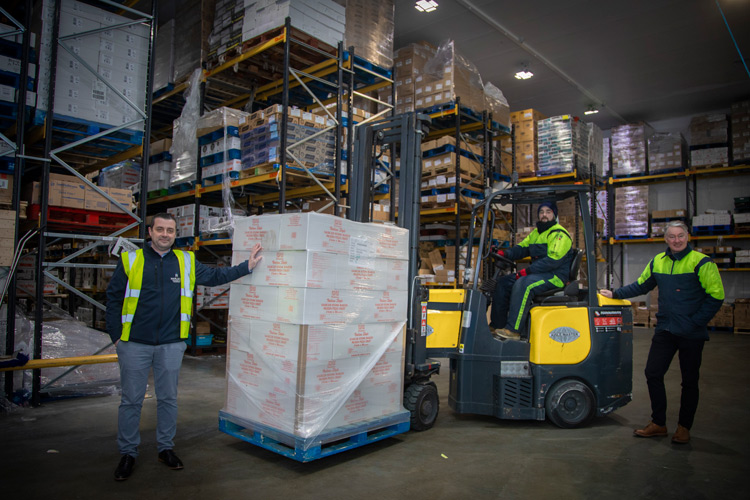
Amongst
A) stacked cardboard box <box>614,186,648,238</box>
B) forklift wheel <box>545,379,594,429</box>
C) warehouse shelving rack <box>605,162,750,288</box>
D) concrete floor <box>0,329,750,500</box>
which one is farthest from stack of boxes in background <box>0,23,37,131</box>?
stacked cardboard box <box>614,186,648,238</box>

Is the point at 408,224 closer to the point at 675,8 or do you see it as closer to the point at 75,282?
the point at 675,8

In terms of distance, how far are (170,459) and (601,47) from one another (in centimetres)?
1278

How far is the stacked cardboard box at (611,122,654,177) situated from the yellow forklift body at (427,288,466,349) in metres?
13.6

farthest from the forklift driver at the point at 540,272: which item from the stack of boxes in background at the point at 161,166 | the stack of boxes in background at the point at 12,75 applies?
the stack of boxes in background at the point at 161,166

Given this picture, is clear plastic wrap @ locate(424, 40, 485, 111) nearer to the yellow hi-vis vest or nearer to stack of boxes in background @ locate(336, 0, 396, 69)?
stack of boxes in background @ locate(336, 0, 396, 69)

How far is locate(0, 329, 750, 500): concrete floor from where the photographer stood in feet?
11.0

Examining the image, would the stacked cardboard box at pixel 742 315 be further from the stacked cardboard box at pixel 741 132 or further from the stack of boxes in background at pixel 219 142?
the stack of boxes in background at pixel 219 142

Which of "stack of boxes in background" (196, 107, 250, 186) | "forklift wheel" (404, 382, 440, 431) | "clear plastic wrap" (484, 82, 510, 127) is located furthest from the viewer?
"clear plastic wrap" (484, 82, 510, 127)

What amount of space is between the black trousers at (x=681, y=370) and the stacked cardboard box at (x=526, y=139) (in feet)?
30.5

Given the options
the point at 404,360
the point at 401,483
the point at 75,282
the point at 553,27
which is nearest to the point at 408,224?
the point at 404,360

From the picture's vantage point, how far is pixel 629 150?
53.6ft

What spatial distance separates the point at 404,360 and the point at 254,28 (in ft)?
18.4

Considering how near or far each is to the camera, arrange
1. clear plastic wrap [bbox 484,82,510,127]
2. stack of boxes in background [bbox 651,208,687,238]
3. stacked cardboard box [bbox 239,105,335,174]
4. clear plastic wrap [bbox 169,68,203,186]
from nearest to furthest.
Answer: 1. stacked cardboard box [bbox 239,105,335,174]
2. clear plastic wrap [bbox 169,68,203,186]
3. clear plastic wrap [bbox 484,82,510,127]
4. stack of boxes in background [bbox 651,208,687,238]

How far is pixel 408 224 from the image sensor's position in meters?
4.85
